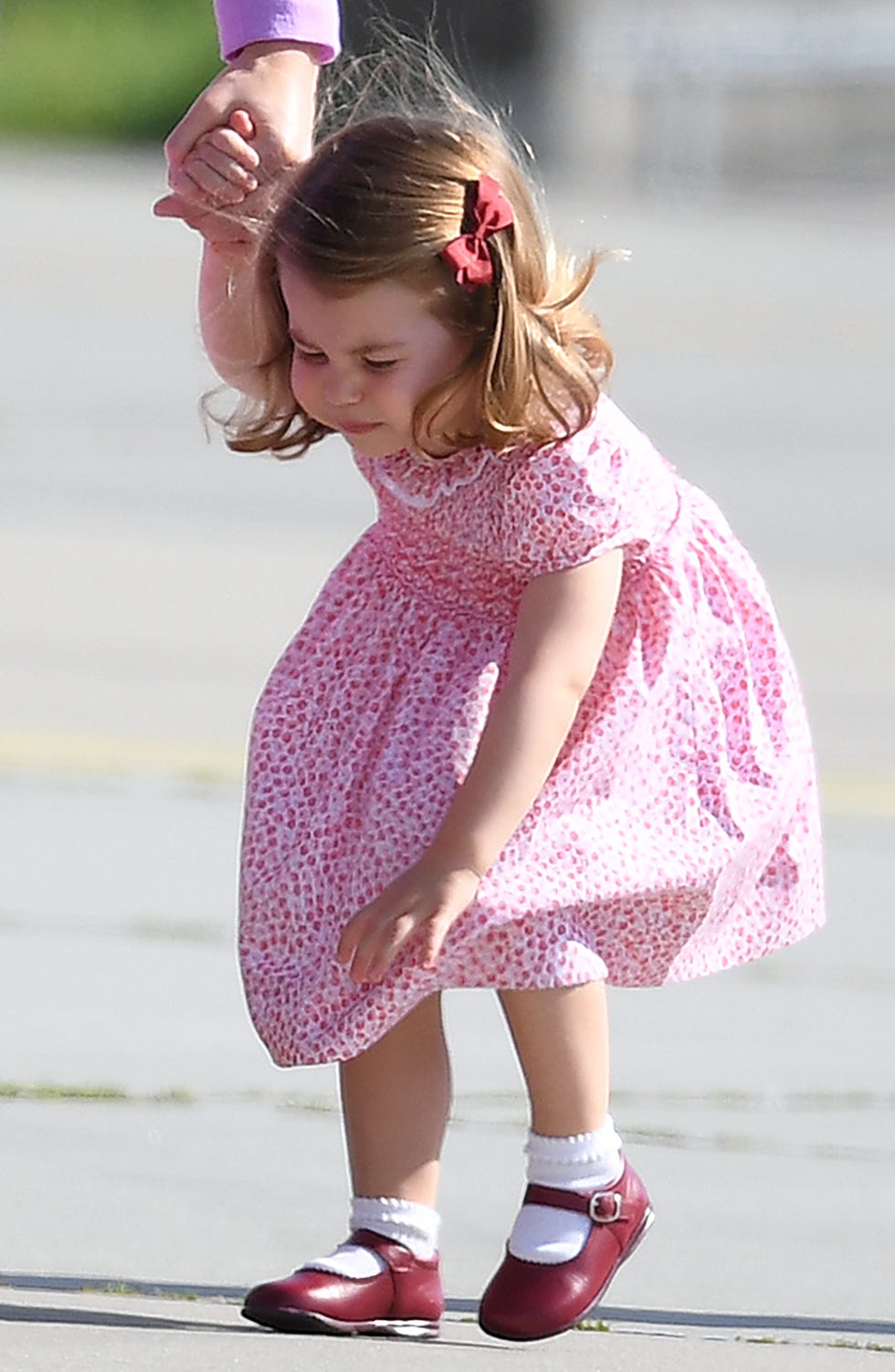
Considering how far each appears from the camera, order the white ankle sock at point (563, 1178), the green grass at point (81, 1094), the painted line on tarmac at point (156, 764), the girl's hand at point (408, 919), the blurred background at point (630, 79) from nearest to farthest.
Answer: the girl's hand at point (408, 919), the white ankle sock at point (563, 1178), the green grass at point (81, 1094), the painted line on tarmac at point (156, 764), the blurred background at point (630, 79)

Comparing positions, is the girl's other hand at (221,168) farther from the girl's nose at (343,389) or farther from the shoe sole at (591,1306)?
the shoe sole at (591,1306)

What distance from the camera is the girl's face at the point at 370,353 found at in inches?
95.9

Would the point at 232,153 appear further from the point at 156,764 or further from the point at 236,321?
the point at 156,764

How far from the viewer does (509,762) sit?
2.42 m

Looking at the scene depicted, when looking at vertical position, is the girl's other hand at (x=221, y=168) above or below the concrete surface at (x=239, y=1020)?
above

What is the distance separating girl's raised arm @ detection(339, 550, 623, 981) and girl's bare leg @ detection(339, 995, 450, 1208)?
23cm

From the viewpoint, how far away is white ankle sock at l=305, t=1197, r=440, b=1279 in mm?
2578

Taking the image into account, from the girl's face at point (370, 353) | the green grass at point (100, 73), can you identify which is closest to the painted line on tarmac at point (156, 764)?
Answer: the girl's face at point (370, 353)

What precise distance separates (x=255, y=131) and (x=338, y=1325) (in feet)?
3.70

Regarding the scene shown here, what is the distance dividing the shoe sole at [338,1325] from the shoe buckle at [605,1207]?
0.60 ft

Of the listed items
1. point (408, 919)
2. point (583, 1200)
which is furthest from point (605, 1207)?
point (408, 919)

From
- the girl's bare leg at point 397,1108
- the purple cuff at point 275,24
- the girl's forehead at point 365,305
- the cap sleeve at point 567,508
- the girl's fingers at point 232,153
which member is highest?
Answer: the purple cuff at point 275,24

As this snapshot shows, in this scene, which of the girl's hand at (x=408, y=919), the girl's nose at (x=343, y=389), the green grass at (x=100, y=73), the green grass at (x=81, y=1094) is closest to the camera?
the girl's hand at (x=408, y=919)

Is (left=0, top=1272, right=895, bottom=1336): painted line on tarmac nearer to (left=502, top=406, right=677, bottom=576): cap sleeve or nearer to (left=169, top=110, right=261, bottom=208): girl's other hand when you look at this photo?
(left=502, top=406, right=677, bottom=576): cap sleeve
